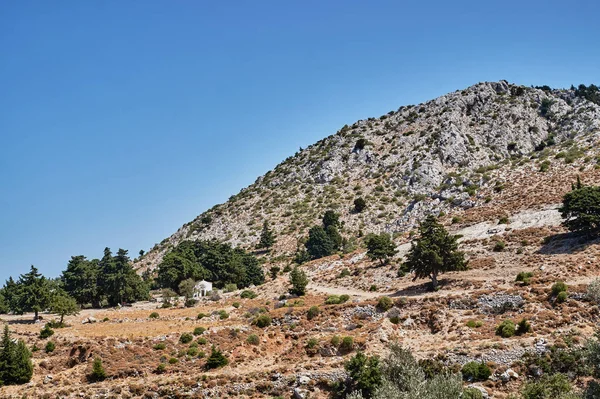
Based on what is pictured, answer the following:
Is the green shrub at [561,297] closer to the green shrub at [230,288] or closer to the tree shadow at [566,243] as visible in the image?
the tree shadow at [566,243]

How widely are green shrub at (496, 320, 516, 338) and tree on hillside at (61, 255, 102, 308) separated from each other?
2483 inches

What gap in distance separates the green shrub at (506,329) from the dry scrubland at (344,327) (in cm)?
79

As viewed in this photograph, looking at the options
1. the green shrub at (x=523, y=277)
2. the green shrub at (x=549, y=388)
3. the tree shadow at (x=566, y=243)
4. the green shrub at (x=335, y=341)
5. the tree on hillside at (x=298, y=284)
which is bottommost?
the green shrub at (x=549, y=388)

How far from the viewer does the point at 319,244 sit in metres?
99.8

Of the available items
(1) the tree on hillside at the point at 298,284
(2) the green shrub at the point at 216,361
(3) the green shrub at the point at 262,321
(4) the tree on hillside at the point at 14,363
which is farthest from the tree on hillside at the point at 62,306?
(1) the tree on hillside at the point at 298,284

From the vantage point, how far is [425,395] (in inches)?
1021

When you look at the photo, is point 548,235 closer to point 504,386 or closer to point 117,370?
point 504,386

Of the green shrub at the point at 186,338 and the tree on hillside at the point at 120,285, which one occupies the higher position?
the tree on hillside at the point at 120,285

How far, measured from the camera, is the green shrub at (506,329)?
Result: 38.9 m

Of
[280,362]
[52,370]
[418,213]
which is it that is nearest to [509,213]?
[418,213]

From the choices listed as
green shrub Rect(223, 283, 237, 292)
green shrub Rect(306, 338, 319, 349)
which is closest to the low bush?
green shrub Rect(306, 338, 319, 349)

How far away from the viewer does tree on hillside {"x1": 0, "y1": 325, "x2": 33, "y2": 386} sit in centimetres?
4503

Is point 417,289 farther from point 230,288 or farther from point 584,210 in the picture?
point 230,288

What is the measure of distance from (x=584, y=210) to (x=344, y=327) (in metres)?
34.9
